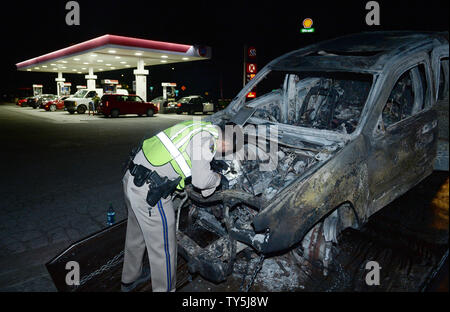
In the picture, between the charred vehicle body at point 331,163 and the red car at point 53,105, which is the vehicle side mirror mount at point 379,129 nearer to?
the charred vehicle body at point 331,163

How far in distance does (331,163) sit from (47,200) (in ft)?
14.8

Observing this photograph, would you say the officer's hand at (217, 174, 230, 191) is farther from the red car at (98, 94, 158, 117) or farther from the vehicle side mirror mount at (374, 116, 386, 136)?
the red car at (98, 94, 158, 117)

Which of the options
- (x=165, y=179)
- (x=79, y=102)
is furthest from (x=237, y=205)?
(x=79, y=102)

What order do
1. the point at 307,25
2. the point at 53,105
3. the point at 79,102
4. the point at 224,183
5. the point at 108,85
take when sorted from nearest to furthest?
the point at 224,183 → the point at 307,25 → the point at 79,102 → the point at 53,105 → the point at 108,85

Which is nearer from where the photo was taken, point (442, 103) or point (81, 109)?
point (442, 103)

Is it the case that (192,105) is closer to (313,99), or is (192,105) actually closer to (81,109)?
(81,109)

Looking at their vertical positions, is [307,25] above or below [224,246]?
above

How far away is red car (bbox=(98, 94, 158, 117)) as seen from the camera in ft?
64.6

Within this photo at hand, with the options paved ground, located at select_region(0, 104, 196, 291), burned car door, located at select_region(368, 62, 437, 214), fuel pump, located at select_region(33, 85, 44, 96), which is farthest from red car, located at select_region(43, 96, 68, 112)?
burned car door, located at select_region(368, 62, 437, 214)

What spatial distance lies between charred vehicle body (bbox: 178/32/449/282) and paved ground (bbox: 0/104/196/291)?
58.9 inches

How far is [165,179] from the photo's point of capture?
2.46 meters

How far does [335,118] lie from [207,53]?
754 inches
